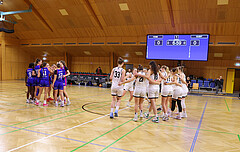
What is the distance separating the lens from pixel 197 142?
4168mm

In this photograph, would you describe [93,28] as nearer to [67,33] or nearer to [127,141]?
[67,33]

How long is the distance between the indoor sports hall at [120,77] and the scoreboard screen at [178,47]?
75mm

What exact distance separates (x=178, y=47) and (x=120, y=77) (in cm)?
1060

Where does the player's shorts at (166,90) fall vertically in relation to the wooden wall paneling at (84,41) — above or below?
below

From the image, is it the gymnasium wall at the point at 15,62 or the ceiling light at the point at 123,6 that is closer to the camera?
the ceiling light at the point at 123,6

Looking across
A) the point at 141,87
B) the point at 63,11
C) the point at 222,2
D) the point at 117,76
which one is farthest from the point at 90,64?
the point at 141,87

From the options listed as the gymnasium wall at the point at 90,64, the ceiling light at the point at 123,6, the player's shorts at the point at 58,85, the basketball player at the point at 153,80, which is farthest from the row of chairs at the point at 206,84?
the player's shorts at the point at 58,85

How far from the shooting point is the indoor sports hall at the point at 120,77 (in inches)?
172

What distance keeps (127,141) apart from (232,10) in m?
13.1

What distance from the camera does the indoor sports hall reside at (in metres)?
4.37

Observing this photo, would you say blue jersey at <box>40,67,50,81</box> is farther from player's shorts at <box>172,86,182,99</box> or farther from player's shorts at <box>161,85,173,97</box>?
player's shorts at <box>172,86,182,99</box>

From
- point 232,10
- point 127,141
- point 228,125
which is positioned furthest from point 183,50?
point 127,141

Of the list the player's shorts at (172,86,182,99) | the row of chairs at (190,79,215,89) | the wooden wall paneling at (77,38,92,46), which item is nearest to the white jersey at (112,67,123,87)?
the player's shorts at (172,86,182,99)

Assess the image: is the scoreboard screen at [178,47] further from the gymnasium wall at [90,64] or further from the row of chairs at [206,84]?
the gymnasium wall at [90,64]
